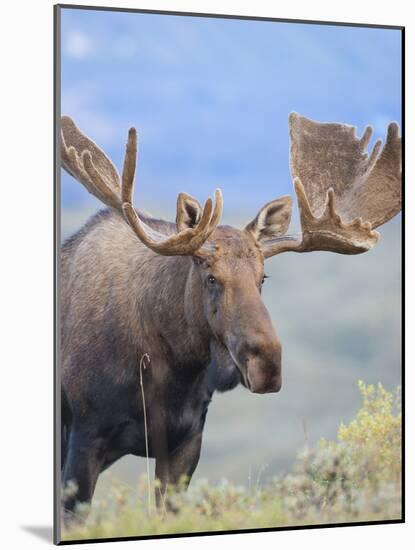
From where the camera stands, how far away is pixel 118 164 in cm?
765

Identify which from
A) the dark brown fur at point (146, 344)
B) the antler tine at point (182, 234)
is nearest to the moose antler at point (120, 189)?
the antler tine at point (182, 234)

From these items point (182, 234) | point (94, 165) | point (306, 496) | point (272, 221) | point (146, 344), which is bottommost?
point (306, 496)

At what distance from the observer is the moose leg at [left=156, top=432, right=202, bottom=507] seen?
25.7 feet

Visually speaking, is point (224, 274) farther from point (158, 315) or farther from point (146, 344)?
point (146, 344)

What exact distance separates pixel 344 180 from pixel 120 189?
4.74 ft

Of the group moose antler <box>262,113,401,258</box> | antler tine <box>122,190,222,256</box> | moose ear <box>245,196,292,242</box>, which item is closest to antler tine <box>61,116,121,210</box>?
antler tine <box>122,190,222,256</box>

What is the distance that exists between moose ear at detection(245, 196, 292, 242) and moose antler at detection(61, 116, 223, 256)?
1.05 feet

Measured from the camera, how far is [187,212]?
7609 millimetres

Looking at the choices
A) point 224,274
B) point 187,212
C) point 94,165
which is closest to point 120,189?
point 94,165

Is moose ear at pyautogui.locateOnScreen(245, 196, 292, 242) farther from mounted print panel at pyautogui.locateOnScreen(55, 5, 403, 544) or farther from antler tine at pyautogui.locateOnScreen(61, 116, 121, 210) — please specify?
antler tine at pyautogui.locateOnScreen(61, 116, 121, 210)

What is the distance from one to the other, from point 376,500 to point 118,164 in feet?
7.89

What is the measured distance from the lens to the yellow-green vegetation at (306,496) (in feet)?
25.3

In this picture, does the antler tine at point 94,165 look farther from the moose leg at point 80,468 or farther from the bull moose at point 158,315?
the moose leg at point 80,468

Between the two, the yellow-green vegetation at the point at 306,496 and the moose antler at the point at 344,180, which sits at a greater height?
the moose antler at the point at 344,180
